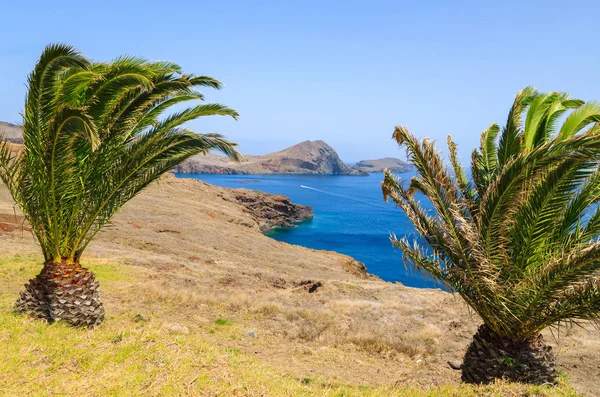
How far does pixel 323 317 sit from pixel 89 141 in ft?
31.6

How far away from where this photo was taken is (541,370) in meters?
8.28

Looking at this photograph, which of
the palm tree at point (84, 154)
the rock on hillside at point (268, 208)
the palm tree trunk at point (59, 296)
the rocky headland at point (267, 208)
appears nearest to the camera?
the palm tree at point (84, 154)

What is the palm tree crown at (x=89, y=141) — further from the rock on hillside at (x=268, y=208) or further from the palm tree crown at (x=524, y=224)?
the rock on hillside at (x=268, y=208)

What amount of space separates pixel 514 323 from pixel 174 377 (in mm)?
6305

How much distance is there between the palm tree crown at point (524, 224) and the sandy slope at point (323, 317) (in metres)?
3.22

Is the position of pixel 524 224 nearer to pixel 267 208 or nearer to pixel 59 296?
pixel 59 296

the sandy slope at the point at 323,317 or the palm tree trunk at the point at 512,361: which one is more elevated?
the palm tree trunk at the point at 512,361

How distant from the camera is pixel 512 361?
8.24 m

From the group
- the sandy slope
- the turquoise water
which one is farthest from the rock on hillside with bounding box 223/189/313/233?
the sandy slope

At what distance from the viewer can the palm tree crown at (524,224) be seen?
7.29m

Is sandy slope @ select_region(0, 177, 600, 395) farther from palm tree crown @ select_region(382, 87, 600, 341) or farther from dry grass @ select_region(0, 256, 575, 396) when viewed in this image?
palm tree crown @ select_region(382, 87, 600, 341)

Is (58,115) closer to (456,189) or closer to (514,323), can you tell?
(456,189)

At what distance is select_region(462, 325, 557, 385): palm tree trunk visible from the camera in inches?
324

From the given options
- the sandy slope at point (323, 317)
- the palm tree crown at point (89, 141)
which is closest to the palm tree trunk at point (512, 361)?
the sandy slope at point (323, 317)
